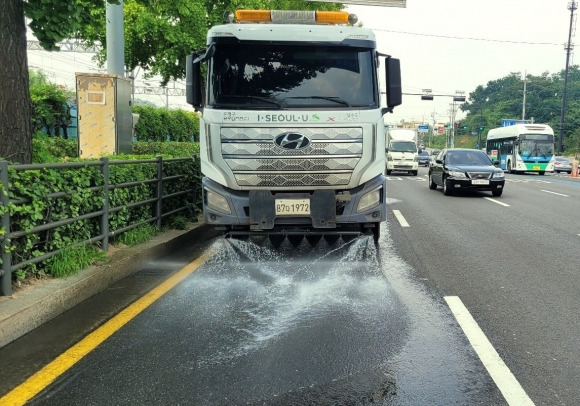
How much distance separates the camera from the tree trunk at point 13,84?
592 centimetres

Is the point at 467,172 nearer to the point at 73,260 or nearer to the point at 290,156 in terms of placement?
the point at 290,156

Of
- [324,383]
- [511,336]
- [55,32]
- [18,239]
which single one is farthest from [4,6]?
[511,336]

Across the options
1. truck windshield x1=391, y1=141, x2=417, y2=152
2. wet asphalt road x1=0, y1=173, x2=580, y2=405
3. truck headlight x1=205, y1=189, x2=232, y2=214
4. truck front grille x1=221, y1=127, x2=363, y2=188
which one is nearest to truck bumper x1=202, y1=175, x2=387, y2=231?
truck headlight x1=205, y1=189, x2=232, y2=214

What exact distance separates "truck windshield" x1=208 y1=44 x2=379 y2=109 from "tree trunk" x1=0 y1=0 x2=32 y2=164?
2.15m

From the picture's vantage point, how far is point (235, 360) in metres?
3.68

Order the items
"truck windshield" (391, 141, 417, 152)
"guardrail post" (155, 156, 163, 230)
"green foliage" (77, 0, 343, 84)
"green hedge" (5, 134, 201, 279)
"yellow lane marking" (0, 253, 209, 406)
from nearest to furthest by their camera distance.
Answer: "yellow lane marking" (0, 253, 209, 406)
"green hedge" (5, 134, 201, 279)
"guardrail post" (155, 156, 163, 230)
"green foliage" (77, 0, 343, 84)
"truck windshield" (391, 141, 417, 152)

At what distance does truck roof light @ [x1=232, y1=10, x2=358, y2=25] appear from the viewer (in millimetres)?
7266

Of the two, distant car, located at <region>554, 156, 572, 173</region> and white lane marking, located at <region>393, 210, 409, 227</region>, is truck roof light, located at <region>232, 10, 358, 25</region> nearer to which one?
white lane marking, located at <region>393, 210, 409, 227</region>

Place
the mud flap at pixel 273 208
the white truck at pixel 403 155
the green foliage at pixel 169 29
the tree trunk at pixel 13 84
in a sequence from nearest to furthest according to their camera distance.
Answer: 1. the tree trunk at pixel 13 84
2. the mud flap at pixel 273 208
3. the green foliage at pixel 169 29
4. the white truck at pixel 403 155

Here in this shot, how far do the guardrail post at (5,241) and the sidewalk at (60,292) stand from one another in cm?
11

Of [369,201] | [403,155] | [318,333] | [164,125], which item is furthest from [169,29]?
[318,333]

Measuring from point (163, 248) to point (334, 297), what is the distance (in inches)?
115

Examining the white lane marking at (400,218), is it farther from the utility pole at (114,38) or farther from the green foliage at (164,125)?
the green foliage at (164,125)

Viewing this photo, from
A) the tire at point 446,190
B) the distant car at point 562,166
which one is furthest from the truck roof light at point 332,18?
the distant car at point 562,166
